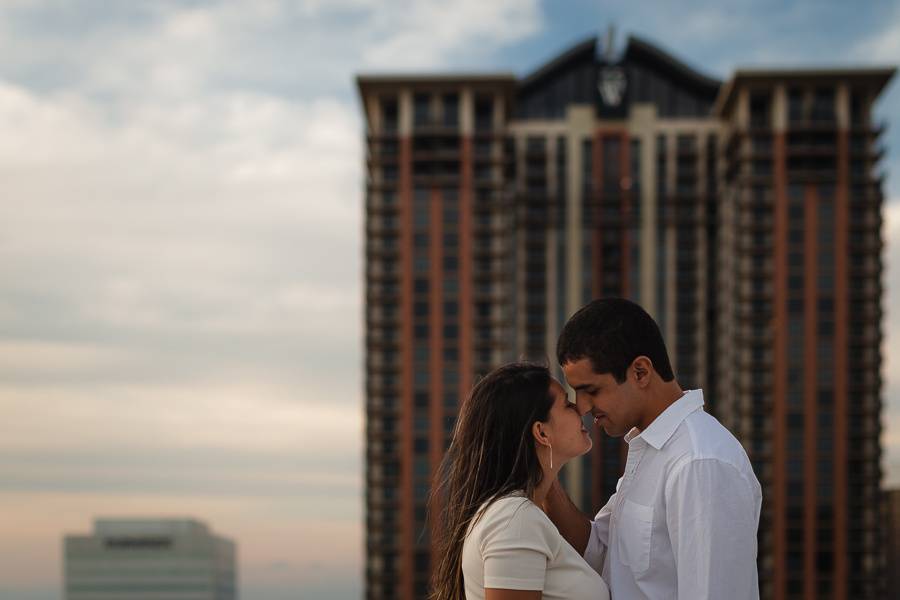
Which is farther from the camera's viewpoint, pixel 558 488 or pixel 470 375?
pixel 470 375

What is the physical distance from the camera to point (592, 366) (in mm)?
4148

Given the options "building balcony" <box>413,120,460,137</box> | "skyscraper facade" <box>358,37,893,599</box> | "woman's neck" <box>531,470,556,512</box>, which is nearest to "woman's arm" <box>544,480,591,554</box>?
"woman's neck" <box>531,470,556,512</box>

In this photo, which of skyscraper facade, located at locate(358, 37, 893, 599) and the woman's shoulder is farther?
skyscraper facade, located at locate(358, 37, 893, 599)

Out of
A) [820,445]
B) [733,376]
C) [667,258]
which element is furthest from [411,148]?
[820,445]

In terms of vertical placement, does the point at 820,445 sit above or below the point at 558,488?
below

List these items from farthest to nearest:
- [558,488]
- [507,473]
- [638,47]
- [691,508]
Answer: [638,47] < [558,488] < [507,473] < [691,508]

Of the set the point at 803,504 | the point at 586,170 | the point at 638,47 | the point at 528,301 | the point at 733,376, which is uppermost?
the point at 638,47

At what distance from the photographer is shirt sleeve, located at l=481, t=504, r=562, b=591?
152 inches

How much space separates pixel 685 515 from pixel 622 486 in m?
0.62

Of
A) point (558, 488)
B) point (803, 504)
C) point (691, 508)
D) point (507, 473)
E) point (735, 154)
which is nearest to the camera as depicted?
point (691, 508)

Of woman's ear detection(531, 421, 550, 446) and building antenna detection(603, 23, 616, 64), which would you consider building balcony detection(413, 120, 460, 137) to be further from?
woman's ear detection(531, 421, 550, 446)

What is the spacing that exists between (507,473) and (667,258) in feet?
243

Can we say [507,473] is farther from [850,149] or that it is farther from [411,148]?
[850,149]

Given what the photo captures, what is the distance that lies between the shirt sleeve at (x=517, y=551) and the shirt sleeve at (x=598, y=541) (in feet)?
2.80
